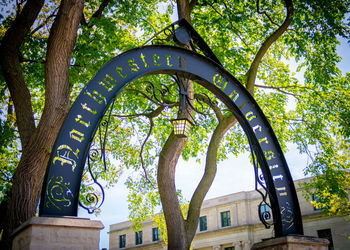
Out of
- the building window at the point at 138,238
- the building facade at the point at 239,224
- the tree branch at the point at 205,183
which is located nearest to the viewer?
the tree branch at the point at 205,183

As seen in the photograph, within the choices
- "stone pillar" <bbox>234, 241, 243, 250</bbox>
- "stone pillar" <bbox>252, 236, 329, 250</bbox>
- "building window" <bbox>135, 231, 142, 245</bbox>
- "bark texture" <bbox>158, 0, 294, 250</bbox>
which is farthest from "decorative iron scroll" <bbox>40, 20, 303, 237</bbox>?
"building window" <bbox>135, 231, 142, 245</bbox>

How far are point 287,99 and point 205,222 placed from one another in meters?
33.0

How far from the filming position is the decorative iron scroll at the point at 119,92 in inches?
200

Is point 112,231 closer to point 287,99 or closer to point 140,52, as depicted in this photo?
point 287,99

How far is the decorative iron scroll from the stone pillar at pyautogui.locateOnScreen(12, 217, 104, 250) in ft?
0.76

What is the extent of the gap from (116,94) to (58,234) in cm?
232

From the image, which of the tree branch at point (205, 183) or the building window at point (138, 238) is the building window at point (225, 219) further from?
the tree branch at point (205, 183)

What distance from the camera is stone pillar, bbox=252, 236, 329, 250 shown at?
6.10m

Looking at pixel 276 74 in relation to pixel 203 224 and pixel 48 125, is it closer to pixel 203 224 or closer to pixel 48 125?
pixel 48 125

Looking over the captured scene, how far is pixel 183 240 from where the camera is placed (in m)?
9.94

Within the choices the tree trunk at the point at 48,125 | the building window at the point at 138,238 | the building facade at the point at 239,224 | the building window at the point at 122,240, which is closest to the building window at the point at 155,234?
the building facade at the point at 239,224

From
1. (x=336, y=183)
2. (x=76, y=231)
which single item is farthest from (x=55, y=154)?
(x=336, y=183)

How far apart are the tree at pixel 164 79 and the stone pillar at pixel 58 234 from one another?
2.79 metres

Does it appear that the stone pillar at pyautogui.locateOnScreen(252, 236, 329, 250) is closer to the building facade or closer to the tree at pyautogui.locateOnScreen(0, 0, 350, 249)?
the tree at pyautogui.locateOnScreen(0, 0, 350, 249)
